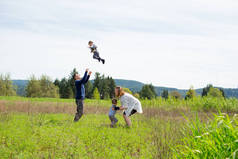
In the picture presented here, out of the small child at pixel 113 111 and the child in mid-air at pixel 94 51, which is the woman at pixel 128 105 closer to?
the small child at pixel 113 111

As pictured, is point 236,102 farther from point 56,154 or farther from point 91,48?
point 56,154

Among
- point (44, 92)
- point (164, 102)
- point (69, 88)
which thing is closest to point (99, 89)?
point (69, 88)

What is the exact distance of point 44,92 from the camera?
75.4 m

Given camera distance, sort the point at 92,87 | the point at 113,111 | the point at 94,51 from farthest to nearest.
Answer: the point at 92,87 < the point at 113,111 < the point at 94,51

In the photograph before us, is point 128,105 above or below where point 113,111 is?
above

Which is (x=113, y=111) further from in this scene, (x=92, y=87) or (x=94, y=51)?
(x=92, y=87)

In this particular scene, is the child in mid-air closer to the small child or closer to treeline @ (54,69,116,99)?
the small child

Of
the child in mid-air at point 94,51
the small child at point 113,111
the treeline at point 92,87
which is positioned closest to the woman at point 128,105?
the small child at point 113,111

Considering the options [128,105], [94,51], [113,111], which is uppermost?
[94,51]

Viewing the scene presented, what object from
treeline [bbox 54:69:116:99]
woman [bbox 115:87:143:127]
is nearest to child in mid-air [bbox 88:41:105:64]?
woman [bbox 115:87:143:127]

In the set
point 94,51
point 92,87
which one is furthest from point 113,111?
point 92,87

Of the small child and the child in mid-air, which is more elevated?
the child in mid-air

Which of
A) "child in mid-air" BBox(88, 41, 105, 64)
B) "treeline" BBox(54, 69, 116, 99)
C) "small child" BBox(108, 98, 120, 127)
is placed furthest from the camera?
"treeline" BBox(54, 69, 116, 99)

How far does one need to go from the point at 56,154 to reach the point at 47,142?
1.30 m
